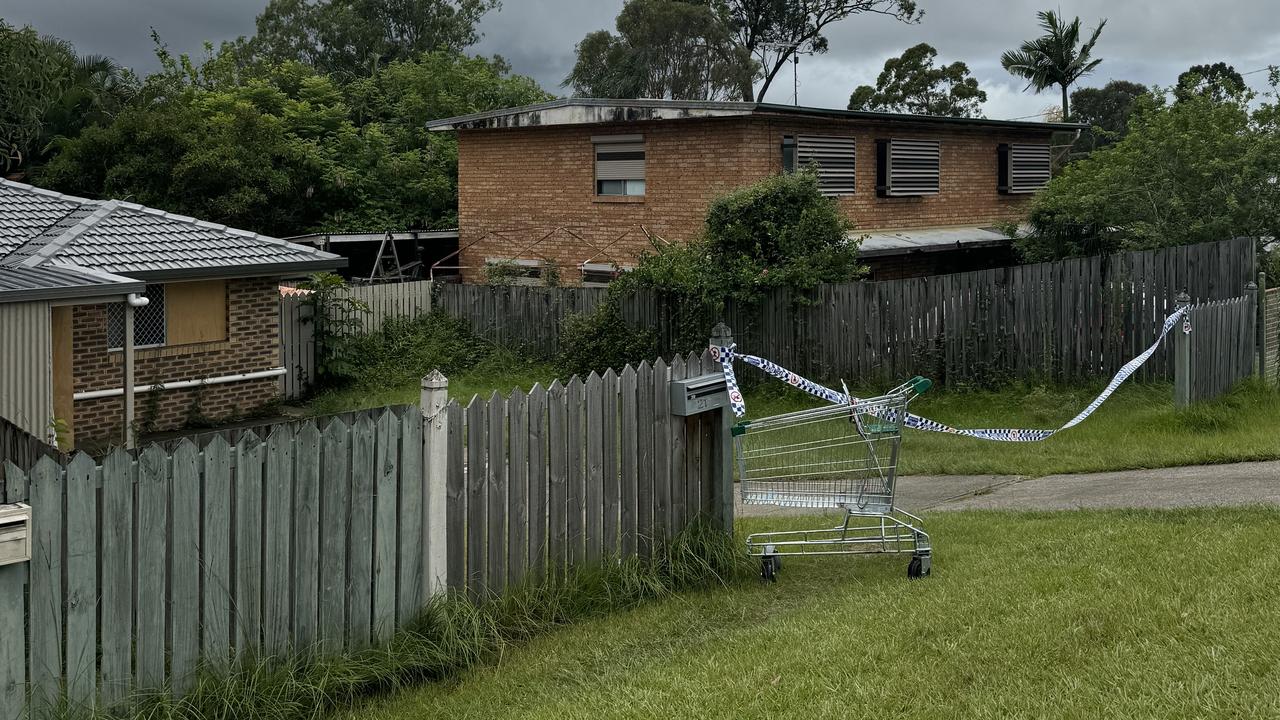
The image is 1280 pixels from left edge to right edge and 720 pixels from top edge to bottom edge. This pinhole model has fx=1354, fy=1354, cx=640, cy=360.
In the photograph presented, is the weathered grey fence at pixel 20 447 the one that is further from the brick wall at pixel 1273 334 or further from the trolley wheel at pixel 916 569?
the brick wall at pixel 1273 334

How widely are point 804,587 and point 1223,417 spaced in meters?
8.25

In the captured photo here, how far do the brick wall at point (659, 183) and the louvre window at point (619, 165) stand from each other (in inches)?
6.6

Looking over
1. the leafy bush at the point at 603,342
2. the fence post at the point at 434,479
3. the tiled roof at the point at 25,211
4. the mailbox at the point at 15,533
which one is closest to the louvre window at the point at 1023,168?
the leafy bush at the point at 603,342

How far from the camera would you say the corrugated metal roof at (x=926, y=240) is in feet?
80.1

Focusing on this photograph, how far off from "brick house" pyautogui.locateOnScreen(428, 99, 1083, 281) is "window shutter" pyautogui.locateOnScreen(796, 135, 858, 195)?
0.03m

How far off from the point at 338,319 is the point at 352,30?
1779 inches

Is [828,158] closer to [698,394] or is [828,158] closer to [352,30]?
[698,394]

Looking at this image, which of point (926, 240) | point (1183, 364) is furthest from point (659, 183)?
point (1183, 364)

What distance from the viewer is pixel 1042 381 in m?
17.9

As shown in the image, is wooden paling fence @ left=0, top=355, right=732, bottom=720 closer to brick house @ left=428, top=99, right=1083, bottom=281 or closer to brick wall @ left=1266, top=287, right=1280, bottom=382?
brick wall @ left=1266, top=287, right=1280, bottom=382

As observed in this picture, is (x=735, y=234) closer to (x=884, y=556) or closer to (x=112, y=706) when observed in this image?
(x=884, y=556)

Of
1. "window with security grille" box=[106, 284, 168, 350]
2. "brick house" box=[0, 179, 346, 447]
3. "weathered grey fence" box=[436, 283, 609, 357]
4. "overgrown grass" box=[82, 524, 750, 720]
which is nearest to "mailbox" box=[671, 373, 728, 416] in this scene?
"overgrown grass" box=[82, 524, 750, 720]

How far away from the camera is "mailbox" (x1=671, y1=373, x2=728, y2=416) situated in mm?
8383

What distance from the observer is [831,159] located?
84.0ft
